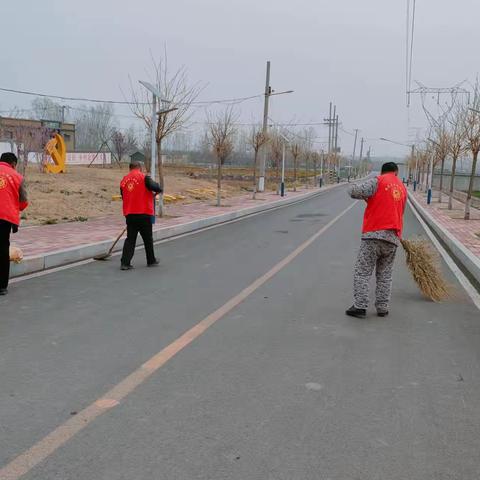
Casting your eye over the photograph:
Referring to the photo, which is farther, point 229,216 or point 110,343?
point 229,216

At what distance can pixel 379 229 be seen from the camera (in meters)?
6.15

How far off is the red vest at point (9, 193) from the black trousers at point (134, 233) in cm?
227

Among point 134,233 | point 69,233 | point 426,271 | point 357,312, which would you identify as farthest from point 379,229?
point 69,233

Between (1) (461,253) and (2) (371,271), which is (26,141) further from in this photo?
(2) (371,271)

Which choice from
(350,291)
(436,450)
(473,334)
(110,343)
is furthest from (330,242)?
(436,450)

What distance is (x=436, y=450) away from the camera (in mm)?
3189

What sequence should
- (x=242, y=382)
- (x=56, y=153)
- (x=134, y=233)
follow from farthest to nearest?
1. (x=56, y=153)
2. (x=134, y=233)
3. (x=242, y=382)

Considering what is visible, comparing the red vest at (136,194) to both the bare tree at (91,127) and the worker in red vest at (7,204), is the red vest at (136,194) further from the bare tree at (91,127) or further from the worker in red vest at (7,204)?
the bare tree at (91,127)

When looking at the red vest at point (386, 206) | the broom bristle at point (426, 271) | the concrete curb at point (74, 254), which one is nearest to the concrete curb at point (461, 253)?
the broom bristle at point (426, 271)

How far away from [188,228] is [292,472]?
13.0m

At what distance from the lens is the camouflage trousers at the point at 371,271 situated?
6.18 meters

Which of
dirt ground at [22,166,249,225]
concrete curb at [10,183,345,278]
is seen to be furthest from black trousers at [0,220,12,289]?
dirt ground at [22,166,249,225]

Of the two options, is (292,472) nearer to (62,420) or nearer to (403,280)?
(62,420)

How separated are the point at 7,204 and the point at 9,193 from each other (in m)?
0.14
